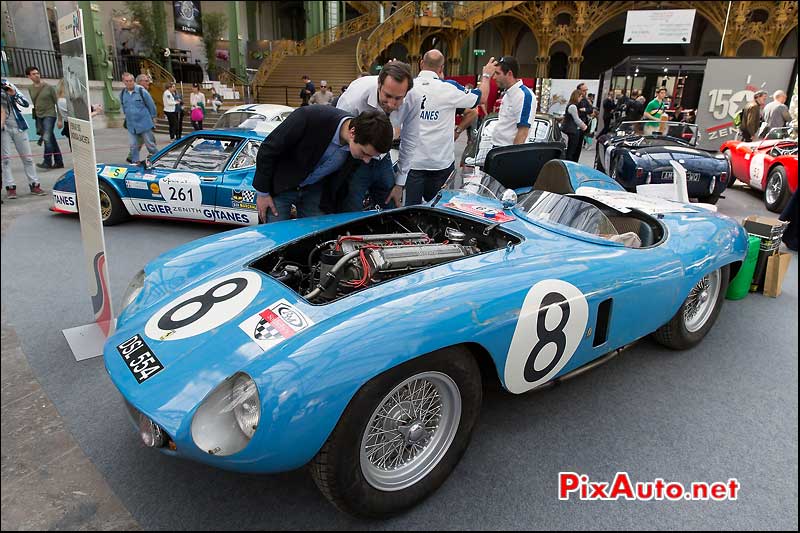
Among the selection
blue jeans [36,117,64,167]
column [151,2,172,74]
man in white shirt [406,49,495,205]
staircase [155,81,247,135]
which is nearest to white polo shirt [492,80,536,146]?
man in white shirt [406,49,495,205]

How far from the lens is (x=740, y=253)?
3.12 m

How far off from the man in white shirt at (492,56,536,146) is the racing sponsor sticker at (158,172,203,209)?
124 inches

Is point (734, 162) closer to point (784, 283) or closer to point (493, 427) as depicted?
point (784, 283)

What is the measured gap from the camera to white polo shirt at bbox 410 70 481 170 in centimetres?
390

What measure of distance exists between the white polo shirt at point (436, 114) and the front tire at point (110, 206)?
3.42 m

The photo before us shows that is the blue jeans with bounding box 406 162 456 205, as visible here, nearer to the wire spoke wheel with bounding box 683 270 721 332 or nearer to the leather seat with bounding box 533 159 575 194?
the leather seat with bounding box 533 159 575 194

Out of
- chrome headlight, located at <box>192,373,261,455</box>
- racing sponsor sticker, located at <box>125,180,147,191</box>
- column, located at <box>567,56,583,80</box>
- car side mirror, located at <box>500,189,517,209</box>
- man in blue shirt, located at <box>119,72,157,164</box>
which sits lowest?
chrome headlight, located at <box>192,373,261,455</box>

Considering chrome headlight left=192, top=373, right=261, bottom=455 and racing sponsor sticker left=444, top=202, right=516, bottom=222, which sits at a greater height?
racing sponsor sticker left=444, top=202, right=516, bottom=222

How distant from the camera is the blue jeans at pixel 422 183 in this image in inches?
162

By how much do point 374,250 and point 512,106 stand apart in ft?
11.4

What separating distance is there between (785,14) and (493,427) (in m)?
27.3

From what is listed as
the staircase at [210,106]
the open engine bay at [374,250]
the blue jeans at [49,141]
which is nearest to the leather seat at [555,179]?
the open engine bay at [374,250]

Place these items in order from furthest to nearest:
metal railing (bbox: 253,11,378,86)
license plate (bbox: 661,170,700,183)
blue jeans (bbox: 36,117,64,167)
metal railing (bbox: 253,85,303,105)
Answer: metal railing (bbox: 253,11,378,86), metal railing (bbox: 253,85,303,105), blue jeans (bbox: 36,117,64,167), license plate (bbox: 661,170,700,183)

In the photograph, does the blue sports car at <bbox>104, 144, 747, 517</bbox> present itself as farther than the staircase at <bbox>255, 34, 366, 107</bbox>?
No
